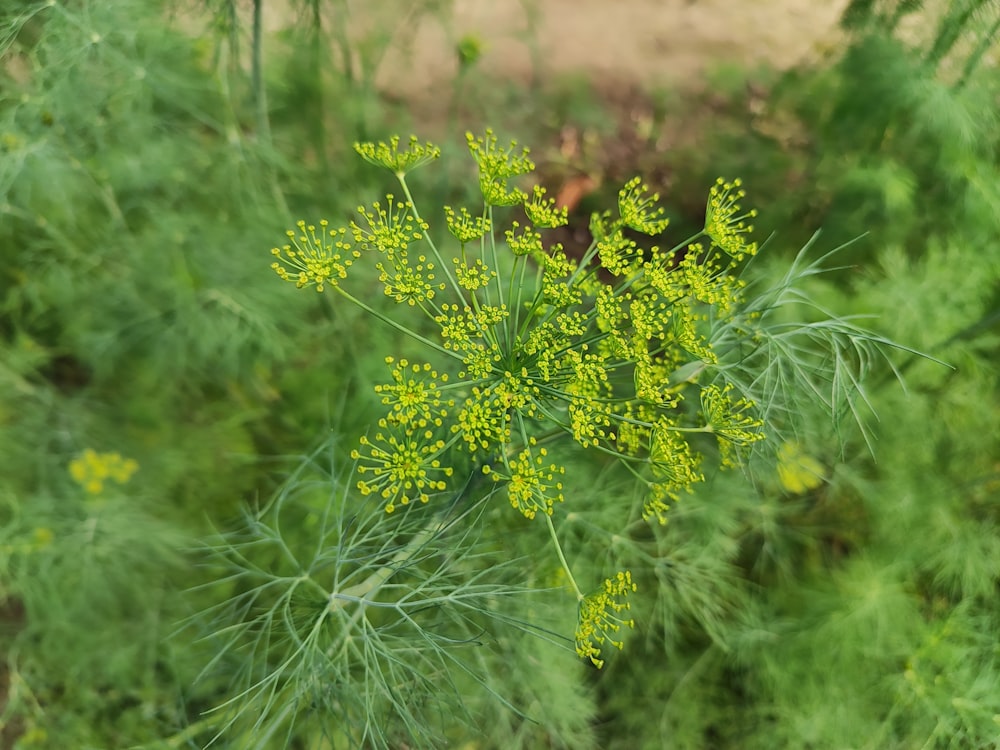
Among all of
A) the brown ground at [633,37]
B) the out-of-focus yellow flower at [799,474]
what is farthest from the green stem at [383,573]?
the brown ground at [633,37]

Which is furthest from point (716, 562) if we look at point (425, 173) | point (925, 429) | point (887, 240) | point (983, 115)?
point (425, 173)

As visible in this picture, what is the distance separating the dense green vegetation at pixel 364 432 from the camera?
257 cm

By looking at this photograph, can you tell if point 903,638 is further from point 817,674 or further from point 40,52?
point 40,52

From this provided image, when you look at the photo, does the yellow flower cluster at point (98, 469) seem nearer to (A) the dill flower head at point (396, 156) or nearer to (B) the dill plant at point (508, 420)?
(B) the dill plant at point (508, 420)

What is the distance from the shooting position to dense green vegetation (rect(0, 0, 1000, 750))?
8.44 feet

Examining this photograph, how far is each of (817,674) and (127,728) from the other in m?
3.23

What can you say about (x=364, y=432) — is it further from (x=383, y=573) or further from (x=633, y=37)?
(x=633, y=37)

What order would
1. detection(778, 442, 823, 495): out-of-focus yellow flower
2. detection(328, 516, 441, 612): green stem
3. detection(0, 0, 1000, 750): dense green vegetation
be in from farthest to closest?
detection(778, 442, 823, 495): out-of-focus yellow flower → detection(0, 0, 1000, 750): dense green vegetation → detection(328, 516, 441, 612): green stem

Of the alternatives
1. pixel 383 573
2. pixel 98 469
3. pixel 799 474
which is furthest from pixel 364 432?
pixel 799 474

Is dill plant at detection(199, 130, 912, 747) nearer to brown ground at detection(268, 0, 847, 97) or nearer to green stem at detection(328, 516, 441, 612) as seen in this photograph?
green stem at detection(328, 516, 441, 612)

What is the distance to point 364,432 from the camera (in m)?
2.63

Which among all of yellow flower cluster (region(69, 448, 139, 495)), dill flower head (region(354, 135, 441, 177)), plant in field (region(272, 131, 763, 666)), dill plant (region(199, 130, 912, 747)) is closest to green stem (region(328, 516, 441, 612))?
dill plant (region(199, 130, 912, 747))

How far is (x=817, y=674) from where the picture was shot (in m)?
2.96

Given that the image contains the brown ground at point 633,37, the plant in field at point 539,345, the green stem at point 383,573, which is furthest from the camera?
the brown ground at point 633,37
